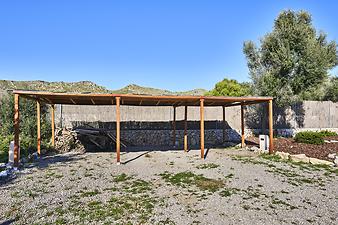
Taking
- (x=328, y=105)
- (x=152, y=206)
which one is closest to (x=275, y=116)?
(x=328, y=105)

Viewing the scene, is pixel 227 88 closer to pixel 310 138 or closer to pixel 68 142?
pixel 310 138

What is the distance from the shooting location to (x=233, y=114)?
1806cm

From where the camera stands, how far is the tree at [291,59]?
15.8 meters

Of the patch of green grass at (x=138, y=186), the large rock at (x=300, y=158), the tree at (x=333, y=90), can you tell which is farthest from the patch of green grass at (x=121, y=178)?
the tree at (x=333, y=90)

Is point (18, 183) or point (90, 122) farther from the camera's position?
point (90, 122)

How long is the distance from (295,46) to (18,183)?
16.1 meters

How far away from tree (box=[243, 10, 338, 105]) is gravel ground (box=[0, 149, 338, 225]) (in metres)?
7.70

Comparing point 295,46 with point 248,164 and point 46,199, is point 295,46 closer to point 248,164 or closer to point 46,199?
point 248,164

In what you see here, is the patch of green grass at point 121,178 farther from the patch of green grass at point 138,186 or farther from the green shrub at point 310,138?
the green shrub at point 310,138

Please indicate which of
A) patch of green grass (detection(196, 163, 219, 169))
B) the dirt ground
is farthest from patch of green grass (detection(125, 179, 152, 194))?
the dirt ground

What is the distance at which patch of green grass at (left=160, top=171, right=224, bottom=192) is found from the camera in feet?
22.9

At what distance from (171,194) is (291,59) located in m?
13.4

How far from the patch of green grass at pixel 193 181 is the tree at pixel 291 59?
10524 mm

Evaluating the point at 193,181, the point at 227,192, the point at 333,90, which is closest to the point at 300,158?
the point at 193,181
